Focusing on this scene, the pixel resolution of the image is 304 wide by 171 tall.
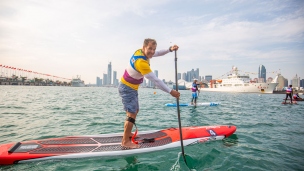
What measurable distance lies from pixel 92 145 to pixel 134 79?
2276mm

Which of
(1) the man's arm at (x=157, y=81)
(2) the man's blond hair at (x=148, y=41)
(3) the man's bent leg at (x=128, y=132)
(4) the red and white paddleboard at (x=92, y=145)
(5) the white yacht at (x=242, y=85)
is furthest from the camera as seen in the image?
(5) the white yacht at (x=242, y=85)

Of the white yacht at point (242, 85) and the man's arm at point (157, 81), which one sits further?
the white yacht at point (242, 85)

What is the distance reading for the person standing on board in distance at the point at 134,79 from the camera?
3.88 meters

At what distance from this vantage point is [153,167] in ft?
12.5

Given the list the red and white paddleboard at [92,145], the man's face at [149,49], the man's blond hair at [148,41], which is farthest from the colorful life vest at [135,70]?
the red and white paddleboard at [92,145]

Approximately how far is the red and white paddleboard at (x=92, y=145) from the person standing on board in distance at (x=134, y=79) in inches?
17.1

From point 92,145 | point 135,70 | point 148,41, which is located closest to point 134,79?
point 135,70

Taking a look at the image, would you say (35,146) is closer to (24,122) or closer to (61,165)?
(61,165)

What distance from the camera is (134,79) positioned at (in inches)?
173

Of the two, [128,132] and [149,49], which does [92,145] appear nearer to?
[128,132]

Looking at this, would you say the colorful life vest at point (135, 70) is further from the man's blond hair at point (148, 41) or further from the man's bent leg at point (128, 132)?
the man's bent leg at point (128, 132)

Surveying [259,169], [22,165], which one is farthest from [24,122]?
[259,169]

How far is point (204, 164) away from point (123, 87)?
283cm

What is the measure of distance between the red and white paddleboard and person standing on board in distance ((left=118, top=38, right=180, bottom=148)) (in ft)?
1.42
